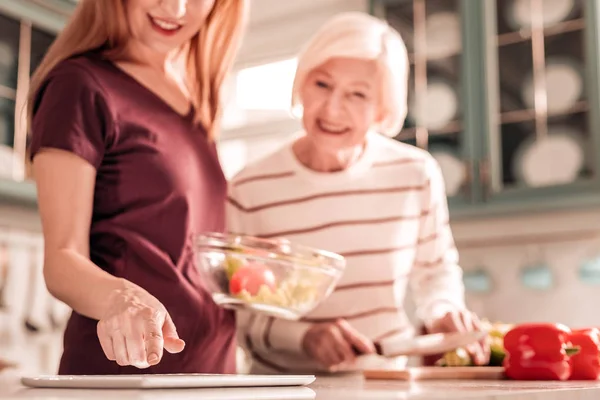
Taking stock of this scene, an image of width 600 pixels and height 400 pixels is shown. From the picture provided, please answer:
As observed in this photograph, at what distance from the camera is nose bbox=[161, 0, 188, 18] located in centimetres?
114

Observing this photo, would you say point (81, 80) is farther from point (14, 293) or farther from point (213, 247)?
point (14, 293)

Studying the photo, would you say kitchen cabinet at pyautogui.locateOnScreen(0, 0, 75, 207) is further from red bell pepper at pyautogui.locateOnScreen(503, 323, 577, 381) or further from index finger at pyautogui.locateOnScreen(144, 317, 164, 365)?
index finger at pyautogui.locateOnScreen(144, 317, 164, 365)

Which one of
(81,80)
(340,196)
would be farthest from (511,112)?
(81,80)

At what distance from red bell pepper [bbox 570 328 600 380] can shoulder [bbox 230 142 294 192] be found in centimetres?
66

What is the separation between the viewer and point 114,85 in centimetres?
113

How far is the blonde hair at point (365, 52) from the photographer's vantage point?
149 cm

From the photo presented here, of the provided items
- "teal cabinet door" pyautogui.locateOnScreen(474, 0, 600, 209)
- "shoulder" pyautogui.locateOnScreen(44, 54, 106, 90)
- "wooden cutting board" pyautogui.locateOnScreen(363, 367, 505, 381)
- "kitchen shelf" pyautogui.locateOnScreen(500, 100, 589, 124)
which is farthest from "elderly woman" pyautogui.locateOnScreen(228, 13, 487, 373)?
"kitchen shelf" pyautogui.locateOnScreen(500, 100, 589, 124)

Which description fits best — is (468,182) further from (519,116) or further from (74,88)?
(74,88)

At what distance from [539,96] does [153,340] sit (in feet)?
8.16

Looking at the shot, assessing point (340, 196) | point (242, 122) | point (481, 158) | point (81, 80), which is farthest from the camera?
point (242, 122)

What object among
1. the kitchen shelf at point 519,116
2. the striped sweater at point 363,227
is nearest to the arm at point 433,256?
the striped sweater at point 363,227

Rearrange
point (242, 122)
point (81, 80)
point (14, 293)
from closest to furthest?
point (81, 80)
point (14, 293)
point (242, 122)

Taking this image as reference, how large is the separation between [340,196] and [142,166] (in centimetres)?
52

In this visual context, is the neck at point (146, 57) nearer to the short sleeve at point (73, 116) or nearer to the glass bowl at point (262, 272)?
the short sleeve at point (73, 116)
